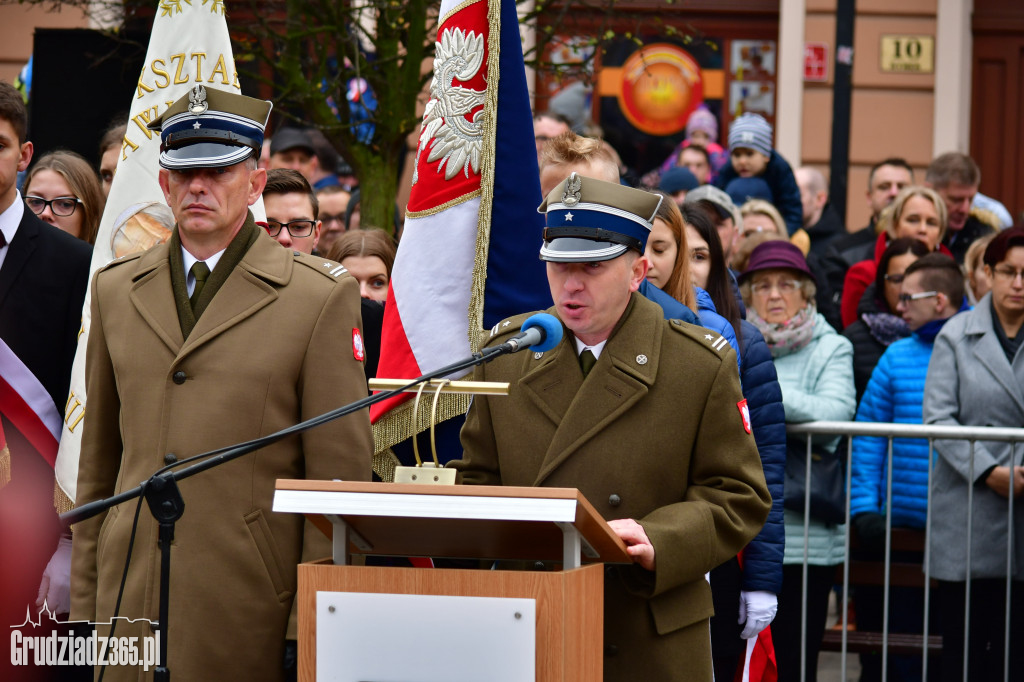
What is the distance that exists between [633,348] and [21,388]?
6.89 ft

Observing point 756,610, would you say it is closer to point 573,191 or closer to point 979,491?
point 979,491

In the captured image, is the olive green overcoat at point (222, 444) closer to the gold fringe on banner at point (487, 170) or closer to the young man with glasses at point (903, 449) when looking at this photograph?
the gold fringe on banner at point (487, 170)

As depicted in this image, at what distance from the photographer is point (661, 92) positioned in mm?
12180

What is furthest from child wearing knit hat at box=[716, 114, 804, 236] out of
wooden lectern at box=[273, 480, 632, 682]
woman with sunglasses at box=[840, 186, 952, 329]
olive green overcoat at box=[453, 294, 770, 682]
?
wooden lectern at box=[273, 480, 632, 682]

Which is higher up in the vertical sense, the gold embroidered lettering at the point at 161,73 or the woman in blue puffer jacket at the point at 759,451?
the gold embroidered lettering at the point at 161,73

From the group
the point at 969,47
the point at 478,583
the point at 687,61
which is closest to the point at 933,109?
the point at 969,47

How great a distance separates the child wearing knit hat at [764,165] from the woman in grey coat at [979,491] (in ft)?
9.30

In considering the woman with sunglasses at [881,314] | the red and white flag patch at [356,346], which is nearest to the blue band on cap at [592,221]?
the red and white flag patch at [356,346]

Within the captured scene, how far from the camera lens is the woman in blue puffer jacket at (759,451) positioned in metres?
4.74

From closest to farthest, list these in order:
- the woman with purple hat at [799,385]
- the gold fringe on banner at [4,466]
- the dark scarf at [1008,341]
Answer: the gold fringe on banner at [4,466], the woman with purple hat at [799,385], the dark scarf at [1008,341]

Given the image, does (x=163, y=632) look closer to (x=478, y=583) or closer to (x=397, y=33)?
(x=478, y=583)

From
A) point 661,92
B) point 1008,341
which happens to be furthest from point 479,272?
point 661,92

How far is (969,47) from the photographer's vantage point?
12.0 m

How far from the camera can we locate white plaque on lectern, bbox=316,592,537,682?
2.74 meters
